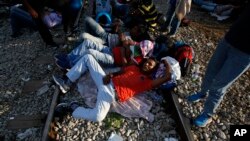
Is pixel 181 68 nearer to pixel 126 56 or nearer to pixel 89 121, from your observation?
pixel 126 56

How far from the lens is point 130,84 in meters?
4.68

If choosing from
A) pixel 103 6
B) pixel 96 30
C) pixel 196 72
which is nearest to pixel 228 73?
pixel 196 72

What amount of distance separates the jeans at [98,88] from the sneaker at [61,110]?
16 centimetres

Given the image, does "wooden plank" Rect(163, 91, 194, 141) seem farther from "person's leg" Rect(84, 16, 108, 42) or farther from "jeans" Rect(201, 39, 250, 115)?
"person's leg" Rect(84, 16, 108, 42)

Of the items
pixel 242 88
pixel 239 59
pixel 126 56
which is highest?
pixel 239 59

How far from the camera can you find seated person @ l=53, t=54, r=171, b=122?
4367mm

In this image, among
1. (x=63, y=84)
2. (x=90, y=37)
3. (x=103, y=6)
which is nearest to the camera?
(x=63, y=84)

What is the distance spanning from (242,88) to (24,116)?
370cm

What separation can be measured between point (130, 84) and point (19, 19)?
3437 mm

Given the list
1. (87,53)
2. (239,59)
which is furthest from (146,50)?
(239,59)

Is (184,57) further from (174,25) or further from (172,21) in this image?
(172,21)

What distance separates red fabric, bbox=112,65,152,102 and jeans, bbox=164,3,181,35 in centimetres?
172

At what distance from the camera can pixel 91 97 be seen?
4.80m

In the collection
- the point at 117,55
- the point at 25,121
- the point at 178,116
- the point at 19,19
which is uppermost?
the point at 117,55
